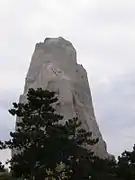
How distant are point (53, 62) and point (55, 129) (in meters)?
20.1

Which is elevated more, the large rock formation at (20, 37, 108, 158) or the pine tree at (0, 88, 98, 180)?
the large rock formation at (20, 37, 108, 158)

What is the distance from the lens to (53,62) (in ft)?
146

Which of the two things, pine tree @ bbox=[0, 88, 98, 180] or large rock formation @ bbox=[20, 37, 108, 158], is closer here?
pine tree @ bbox=[0, 88, 98, 180]

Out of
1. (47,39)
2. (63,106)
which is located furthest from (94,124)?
(47,39)

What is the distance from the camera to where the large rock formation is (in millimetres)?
42375

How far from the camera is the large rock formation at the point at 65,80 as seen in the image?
4238 cm

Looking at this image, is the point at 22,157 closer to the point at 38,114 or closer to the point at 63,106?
the point at 38,114

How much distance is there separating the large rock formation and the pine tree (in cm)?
1520

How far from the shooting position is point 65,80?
42.8 metres

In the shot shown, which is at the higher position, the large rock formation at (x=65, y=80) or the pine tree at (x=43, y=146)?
the large rock formation at (x=65, y=80)

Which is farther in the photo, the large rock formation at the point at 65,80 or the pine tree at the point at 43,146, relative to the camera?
the large rock formation at the point at 65,80

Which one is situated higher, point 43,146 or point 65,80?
point 65,80

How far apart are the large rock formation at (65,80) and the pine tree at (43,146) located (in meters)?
15.2

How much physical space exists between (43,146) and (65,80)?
1839 centimetres
